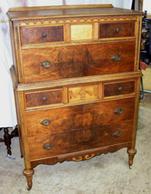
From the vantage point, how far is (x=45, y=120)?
166 cm

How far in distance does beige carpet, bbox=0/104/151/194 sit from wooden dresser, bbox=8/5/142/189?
15 cm

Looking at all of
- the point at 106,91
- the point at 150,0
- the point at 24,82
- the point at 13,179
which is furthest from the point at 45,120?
the point at 150,0

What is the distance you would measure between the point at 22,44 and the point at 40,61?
0.14 metres

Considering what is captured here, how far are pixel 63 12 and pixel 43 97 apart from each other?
1.79 ft

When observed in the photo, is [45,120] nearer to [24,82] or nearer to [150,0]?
[24,82]

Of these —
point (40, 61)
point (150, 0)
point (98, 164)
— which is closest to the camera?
point (40, 61)

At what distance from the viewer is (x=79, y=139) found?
5.88 ft

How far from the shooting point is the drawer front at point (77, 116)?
1.65 m

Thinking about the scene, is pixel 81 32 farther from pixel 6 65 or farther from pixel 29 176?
pixel 29 176

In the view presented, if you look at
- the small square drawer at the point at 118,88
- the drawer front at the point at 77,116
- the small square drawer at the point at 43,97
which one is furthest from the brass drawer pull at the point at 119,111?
the small square drawer at the point at 43,97

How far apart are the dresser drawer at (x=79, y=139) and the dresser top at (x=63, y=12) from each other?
0.73 m

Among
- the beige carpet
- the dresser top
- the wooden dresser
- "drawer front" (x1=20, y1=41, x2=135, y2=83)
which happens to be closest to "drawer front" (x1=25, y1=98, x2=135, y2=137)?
the wooden dresser

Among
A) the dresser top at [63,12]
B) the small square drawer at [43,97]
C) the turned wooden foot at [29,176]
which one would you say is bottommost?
the turned wooden foot at [29,176]

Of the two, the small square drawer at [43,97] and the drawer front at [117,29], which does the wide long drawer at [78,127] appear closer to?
the small square drawer at [43,97]
